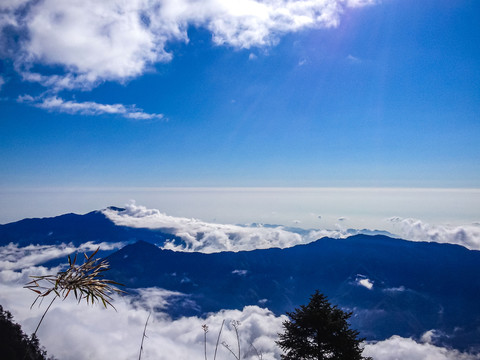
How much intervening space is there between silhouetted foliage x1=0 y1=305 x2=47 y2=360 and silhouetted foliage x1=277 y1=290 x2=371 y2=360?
340 feet

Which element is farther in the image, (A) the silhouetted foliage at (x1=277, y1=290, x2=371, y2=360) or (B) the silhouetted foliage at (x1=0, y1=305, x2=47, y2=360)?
(B) the silhouetted foliage at (x1=0, y1=305, x2=47, y2=360)

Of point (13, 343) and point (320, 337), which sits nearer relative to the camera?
point (320, 337)

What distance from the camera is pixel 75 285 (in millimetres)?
10570

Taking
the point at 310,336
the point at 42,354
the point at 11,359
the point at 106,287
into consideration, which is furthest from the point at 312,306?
the point at 42,354

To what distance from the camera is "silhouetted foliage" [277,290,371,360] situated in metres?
18.4

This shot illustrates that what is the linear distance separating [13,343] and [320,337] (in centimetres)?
12370

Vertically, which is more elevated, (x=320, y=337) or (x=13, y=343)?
(x=320, y=337)

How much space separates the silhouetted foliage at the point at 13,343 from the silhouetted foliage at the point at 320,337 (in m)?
104

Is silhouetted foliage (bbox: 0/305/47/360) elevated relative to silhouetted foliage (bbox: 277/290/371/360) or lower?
lower

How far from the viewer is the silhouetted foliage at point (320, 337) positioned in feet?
60.4

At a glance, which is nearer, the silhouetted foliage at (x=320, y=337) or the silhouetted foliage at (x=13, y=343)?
the silhouetted foliage at (x=320, y=337)

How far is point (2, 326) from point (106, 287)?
129m

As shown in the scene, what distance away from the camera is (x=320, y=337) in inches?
742

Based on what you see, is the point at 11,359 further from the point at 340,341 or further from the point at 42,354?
the point at 340,341
